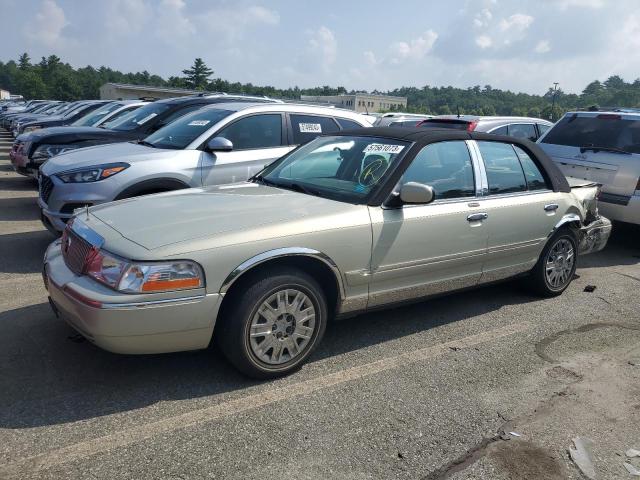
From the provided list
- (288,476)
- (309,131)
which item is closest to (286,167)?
(309,131)

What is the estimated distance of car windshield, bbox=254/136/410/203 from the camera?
4.20 metres

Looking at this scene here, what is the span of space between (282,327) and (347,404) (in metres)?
0.64

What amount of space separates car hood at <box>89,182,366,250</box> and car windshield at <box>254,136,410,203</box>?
0.18 metres

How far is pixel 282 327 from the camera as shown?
3574 millimetres

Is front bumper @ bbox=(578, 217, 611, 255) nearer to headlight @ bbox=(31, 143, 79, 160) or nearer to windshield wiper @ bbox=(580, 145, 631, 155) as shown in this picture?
windshield wiper @ bbox=(580, 145, 631, 155)

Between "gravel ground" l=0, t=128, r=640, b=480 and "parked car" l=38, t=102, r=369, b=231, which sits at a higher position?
"parked car" l=38, t=102, r=369, b=231

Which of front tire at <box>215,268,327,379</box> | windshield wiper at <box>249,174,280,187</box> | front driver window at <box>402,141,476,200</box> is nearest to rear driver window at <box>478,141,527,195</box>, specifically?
front driver window at <box>402,141,476,200</box>

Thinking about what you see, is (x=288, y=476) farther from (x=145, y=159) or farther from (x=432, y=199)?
(x=145, y=159)

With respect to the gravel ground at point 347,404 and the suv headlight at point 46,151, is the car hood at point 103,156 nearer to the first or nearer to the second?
the gravel ground at point 347,404

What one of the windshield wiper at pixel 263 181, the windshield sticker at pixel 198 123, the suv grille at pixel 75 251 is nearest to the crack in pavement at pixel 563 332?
the windshield wiper at pixel 263 181

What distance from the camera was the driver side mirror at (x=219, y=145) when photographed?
236 inches

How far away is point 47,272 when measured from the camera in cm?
369

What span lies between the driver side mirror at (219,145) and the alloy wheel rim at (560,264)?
139 inches

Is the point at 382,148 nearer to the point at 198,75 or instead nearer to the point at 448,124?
the point at 448,124
